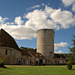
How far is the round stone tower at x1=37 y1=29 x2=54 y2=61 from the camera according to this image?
59094 millimetres

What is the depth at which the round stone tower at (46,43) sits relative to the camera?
59.1 metres

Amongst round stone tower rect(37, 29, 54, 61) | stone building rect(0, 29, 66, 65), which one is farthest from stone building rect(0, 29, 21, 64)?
round stone tower rect(37, 29, 54, 61)

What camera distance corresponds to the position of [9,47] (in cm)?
3766

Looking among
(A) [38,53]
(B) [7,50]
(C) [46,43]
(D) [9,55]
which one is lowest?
(D) [9,55]

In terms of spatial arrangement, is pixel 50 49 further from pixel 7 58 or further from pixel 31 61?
pixel 7 58

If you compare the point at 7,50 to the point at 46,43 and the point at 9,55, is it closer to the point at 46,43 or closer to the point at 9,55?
the point at 9,55

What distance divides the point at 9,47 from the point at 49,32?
86.3ft

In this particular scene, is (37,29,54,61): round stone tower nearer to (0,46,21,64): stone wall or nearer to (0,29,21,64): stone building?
(0,46,21,64): stone wall


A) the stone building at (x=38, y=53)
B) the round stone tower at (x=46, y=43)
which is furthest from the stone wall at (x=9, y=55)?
the round stone tower at (x=46, y=43)

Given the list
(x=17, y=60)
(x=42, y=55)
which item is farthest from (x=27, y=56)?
(x=42, y=55)

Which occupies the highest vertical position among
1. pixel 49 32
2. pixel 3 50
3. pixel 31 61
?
pixel 49 32

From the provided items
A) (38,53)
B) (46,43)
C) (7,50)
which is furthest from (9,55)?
(46,43)

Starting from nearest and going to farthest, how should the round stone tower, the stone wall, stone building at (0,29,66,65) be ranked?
the stone wall, stone building at (0,29,66,65), the round stone tower

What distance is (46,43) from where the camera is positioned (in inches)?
2323
